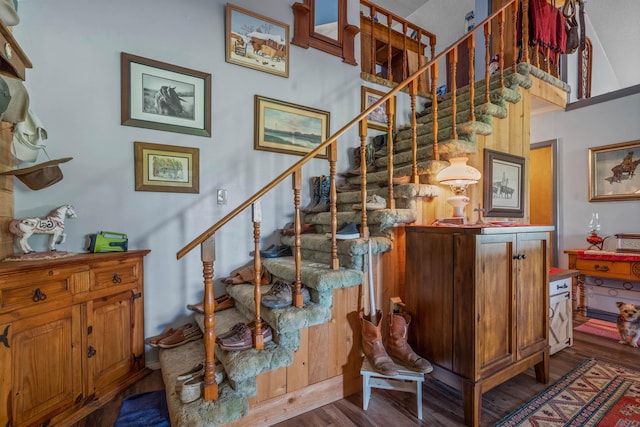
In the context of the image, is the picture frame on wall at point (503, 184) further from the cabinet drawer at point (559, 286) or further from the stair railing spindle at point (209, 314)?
the stair railing spindle at point (209, 314)

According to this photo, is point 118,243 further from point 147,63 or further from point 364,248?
point 364,248

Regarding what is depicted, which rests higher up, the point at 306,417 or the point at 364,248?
the point at 364,248

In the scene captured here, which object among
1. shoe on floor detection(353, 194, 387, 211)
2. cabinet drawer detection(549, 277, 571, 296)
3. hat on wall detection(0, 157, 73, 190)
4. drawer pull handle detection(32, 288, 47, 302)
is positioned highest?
hat on wall detection(0, 157, 73, 190)

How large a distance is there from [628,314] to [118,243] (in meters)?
4.15

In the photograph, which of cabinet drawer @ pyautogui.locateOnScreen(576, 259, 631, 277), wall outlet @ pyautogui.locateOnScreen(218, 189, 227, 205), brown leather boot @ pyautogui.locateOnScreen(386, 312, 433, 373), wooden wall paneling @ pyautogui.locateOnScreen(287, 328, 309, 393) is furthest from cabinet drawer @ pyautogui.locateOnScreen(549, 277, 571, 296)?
wall outlet @ pyautogui.locateOnScreen(218, 189, 227, 205)

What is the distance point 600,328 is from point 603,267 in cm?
62

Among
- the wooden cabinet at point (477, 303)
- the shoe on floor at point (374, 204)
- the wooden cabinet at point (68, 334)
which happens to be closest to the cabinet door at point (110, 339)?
the wooden cabinet at point (68, 334)

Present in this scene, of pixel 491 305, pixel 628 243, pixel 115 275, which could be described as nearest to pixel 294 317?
pixel 491 305

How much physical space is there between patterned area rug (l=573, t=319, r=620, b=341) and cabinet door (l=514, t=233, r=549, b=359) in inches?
56.1

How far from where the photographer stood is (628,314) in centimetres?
250

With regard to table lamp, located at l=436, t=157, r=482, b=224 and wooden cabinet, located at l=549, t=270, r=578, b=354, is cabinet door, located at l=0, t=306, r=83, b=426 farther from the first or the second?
wooden cabinet, located at l=549, t=270, r=578, b=354

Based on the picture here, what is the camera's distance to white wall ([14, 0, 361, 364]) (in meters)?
1.96

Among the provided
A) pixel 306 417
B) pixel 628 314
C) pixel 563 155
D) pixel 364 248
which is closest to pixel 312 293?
pixel 364 248

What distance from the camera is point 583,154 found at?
3.44 metres
